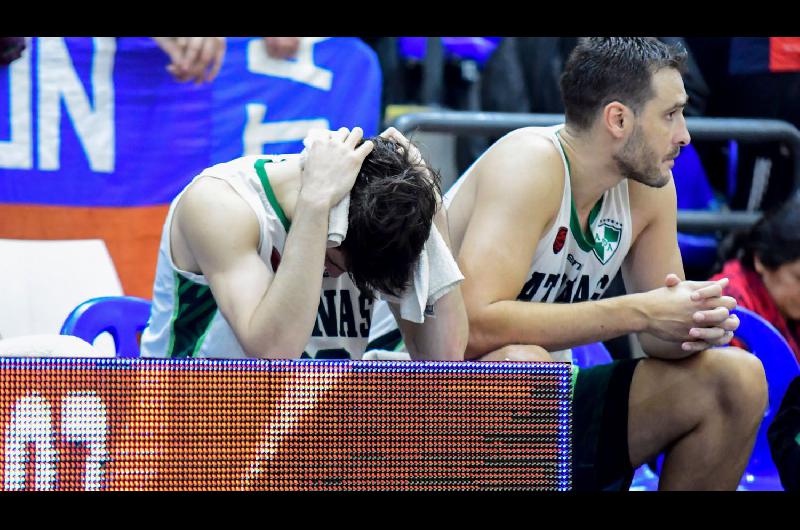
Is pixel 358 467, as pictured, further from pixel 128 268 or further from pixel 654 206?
pixel 128 268

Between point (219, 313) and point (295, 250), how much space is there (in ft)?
1.58

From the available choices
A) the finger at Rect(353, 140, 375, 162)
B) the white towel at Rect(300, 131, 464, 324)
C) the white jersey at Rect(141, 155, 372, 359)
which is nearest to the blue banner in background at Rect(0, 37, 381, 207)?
the white jersey at Rect(141, 155, 372, 359)

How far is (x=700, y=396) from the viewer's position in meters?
2.89

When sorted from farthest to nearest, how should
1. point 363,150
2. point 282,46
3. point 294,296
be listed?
point 282,46 < point 363,150 < point 294,296

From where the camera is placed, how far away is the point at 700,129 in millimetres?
4480

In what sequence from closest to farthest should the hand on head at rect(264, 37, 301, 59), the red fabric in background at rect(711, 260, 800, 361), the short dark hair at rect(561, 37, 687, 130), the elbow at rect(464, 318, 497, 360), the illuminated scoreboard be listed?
the illuminated scoreboard, the elbow at rect(464, 318, 497, 360), the short dark hair at rect(561, 37, 687, 130), the red fabric in background at rect(711, 260, 800, 361), the hand on head at rect(264, 37, 301, 59)

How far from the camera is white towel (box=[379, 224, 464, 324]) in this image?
8.83 feet

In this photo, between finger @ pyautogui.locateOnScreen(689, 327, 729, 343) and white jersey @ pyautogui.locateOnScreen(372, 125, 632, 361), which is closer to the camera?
finger @ pyautogui.locateOnScreen(689, 327, 729, 343)

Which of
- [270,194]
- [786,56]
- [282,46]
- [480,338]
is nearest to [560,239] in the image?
[480,338]

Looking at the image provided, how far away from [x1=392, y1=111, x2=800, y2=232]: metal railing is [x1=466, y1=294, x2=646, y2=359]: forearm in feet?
4.91

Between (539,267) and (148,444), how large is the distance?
146 centimetres

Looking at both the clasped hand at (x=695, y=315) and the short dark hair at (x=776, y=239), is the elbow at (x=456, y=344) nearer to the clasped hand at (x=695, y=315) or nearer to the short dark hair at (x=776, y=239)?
the clasped hand at (x=695, y=315)

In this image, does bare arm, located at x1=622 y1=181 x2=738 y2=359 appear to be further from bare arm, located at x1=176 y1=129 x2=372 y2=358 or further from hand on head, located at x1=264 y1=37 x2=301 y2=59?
hand on head, located at x1=264 y1=37 x2=301 y2=59

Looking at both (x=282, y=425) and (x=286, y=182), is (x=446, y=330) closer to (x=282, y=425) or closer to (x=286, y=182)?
(x=286, y=182)
